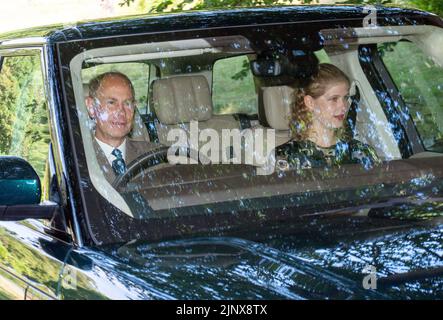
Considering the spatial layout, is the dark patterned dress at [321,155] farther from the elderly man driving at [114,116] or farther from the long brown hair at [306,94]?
the elderly man driving at [114,116]

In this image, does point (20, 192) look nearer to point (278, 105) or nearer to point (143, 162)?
point (143, 162)

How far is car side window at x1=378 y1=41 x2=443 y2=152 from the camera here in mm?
4652

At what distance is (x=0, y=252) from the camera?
370 cm

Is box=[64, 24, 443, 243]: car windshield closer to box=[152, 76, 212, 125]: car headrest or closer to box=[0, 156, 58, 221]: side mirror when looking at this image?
box=[152, 76, 212, 125]: car headrest

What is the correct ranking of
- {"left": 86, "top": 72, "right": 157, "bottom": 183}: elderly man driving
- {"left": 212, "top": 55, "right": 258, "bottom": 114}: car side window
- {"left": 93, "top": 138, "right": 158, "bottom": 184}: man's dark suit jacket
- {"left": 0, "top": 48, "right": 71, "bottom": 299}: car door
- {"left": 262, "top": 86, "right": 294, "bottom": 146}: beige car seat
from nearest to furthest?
{"left": 0, "top": 48, "right": 71, "bottom": 299}: car door
{"left": 93, "top": 138, "right": 158, "bottom": 184}: man's dark suit jacket
{"left": 86, "top": 72, "right": 157, "bottom": 183}: elderly man driving
{"left": 262, "top": 86, "right": 294, "bottom": 146}: beige car seat
{"left": 212, "top": 55, "right": 258, "bottom": 114}: car side window

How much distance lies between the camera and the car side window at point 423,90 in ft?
15.3

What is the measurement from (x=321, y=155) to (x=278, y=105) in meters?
0.41

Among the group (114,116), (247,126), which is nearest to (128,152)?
(114,116)

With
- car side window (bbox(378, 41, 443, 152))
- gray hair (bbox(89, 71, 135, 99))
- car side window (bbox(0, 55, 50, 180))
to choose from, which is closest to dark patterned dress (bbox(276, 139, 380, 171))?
car side window (bbox(378, 41, 443, 152))

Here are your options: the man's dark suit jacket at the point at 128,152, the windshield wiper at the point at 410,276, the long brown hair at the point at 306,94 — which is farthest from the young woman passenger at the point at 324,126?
the windshield wiper at the point at 410,276

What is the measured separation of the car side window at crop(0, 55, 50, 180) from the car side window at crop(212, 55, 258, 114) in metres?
0.76

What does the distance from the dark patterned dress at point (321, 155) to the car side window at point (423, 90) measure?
0.43 meters

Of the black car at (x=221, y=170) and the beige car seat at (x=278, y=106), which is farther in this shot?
the beige car seat at (x=278, y=106)

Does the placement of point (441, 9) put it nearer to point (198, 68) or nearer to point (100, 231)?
point (198, 68)
